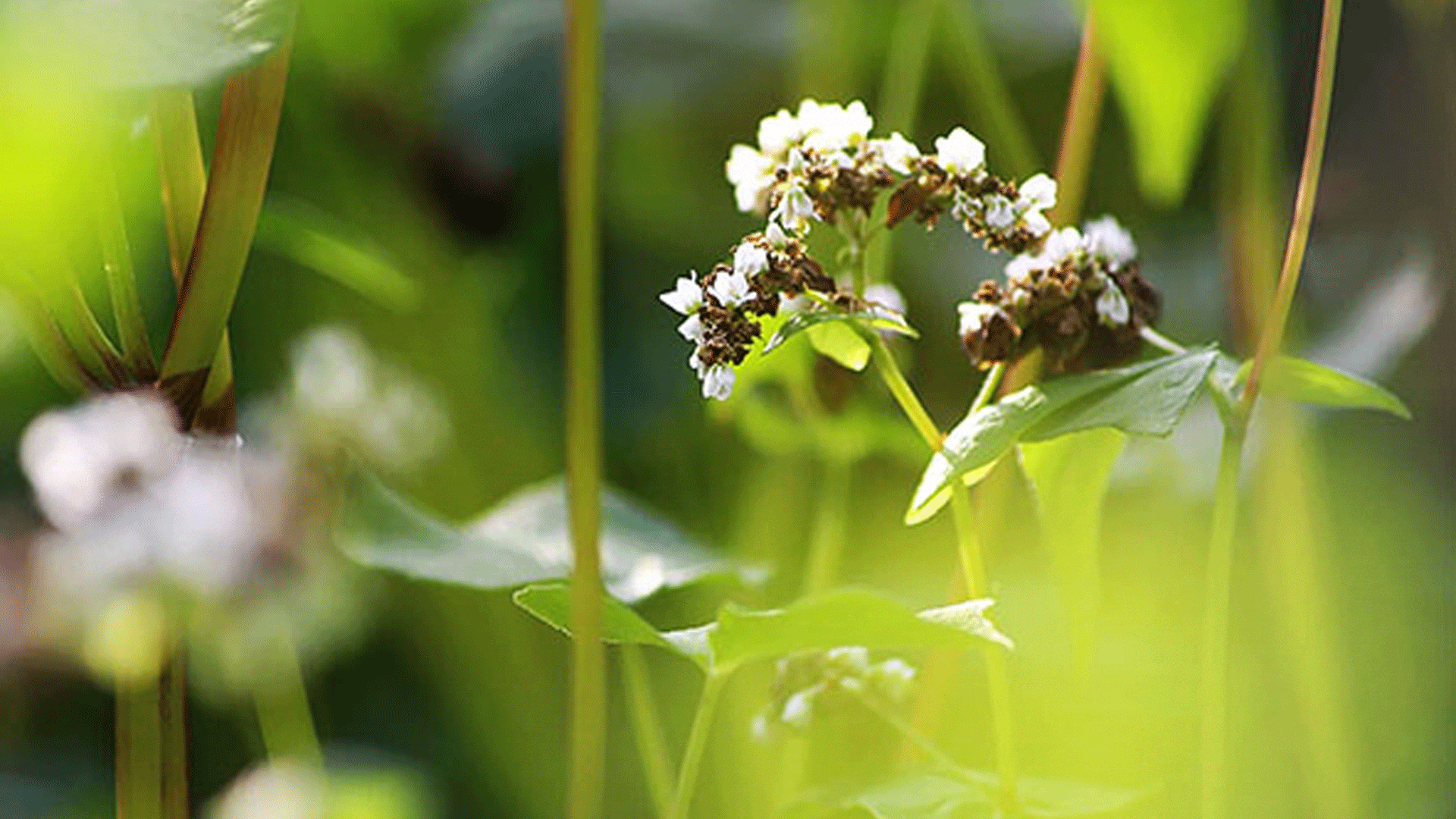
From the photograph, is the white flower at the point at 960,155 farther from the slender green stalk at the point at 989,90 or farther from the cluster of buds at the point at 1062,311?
the slender green stalk at the point at 989,90

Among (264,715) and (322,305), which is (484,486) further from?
(264,715)

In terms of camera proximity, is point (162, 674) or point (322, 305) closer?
point (162, 674)

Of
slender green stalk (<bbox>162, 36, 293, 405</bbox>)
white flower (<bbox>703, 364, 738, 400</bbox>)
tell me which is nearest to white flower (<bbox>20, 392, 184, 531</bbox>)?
slender green stalk (<bbox>162, 36, 293, 405</bbox>)

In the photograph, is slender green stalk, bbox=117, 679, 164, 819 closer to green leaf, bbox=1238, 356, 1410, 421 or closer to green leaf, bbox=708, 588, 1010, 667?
green leaf, bbox=708, 588, 1010, 667

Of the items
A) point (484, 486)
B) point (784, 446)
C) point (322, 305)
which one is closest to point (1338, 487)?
point (784, 446)

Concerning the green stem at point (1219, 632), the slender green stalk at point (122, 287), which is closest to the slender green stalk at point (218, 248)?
the slender green stalk at point (122, 287)
